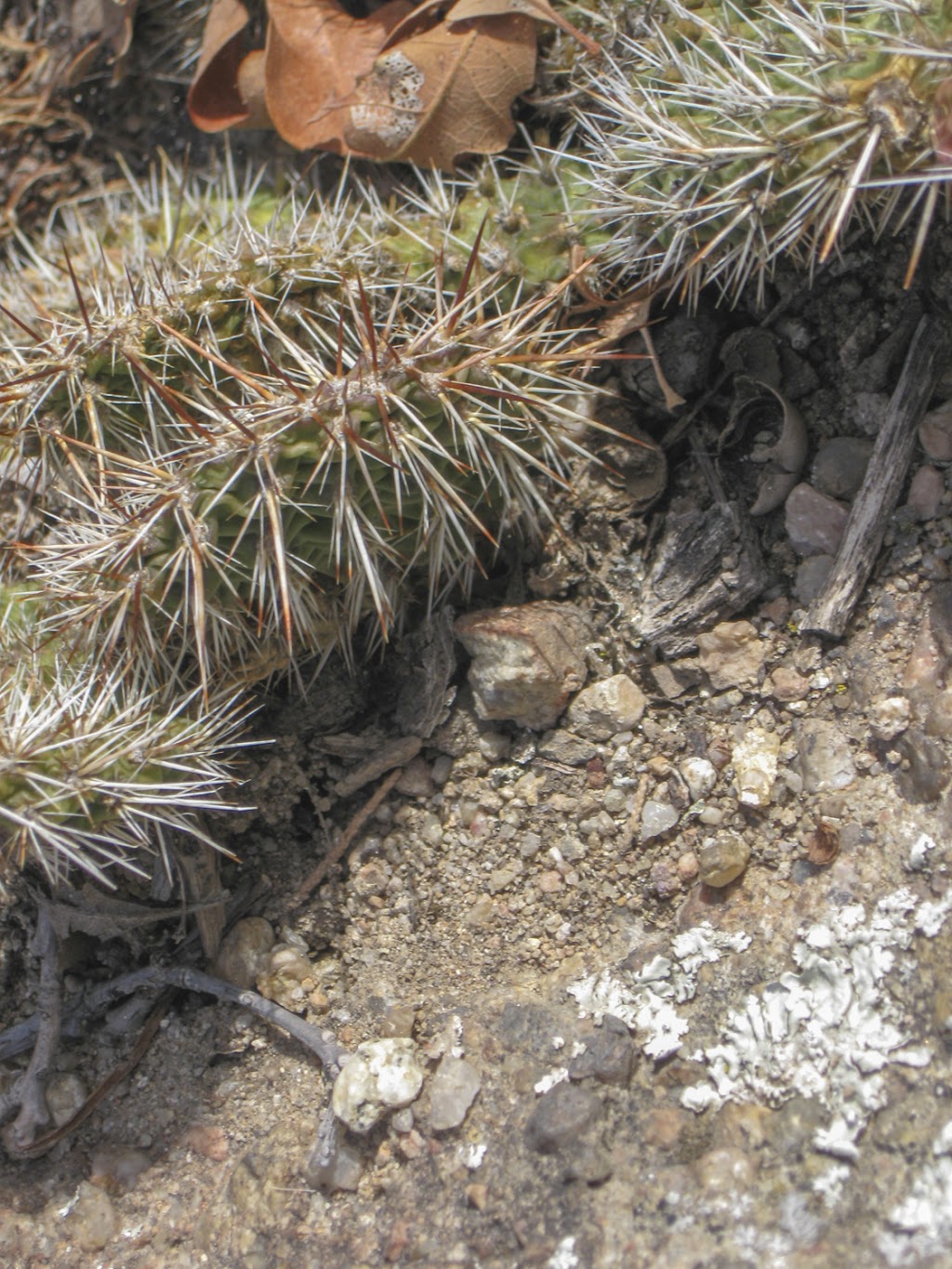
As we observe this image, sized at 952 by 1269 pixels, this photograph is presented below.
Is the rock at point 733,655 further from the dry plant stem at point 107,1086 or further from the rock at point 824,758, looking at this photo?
the dry plant stem at point 107,1086

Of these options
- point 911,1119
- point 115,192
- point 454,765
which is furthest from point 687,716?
point 115,192

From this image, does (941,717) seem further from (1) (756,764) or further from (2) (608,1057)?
(2) (608,1057)

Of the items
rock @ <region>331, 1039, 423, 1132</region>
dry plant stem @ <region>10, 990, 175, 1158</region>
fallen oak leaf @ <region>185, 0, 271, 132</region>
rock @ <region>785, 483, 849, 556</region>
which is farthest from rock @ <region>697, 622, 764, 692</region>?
fallen oak leaf @ <region>185, 0, 271, 132</region>

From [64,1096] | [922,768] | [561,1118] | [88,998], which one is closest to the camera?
[561,1118]

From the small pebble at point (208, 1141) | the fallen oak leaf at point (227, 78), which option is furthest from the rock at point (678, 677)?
the fallen oak leaf at point (227, 78)

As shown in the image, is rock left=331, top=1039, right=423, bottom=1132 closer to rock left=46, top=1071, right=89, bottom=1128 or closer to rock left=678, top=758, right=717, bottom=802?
rock left=46, top=1071, right=89, bottom=1128

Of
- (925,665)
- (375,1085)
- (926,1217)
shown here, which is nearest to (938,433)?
(925,665)
